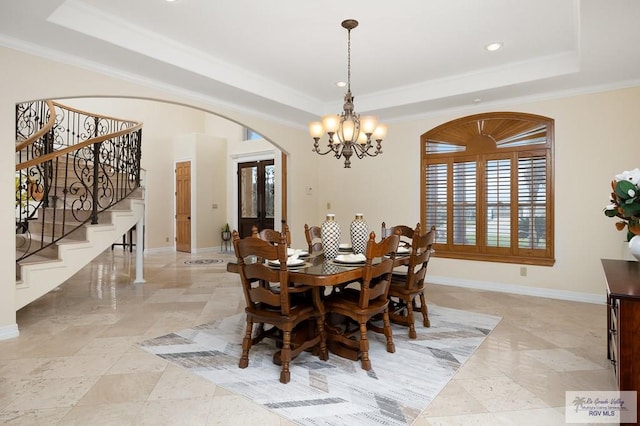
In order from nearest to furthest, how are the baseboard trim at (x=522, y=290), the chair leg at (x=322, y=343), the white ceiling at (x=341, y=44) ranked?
the chair leg at (x=322, y=343) < the white ceiling at (x=341, y=44) < the baseboard trim at (x=522, y=290)

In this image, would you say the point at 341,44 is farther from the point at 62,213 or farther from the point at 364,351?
the point at 62,213

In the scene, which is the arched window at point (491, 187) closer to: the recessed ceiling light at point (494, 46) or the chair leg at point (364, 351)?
the recessed ceiling light at point (494, 46)

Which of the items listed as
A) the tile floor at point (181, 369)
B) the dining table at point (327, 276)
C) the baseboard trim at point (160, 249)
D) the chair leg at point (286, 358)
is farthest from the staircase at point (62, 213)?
the baseboard trim at point (160, 249)

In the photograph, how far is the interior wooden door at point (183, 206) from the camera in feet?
29.7

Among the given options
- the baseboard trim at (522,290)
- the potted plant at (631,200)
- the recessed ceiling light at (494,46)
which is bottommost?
the baseboard trim at (522,290)

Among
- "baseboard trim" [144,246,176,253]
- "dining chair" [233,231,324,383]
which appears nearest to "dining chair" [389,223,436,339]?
"dining chair" [233,231,324,383]

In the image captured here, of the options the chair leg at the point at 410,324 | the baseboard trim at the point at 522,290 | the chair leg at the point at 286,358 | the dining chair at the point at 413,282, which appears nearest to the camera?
the chair leg at the point at 286,358

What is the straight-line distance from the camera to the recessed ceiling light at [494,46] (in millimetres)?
3719

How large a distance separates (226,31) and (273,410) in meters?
3.22

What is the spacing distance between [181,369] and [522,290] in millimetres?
4350

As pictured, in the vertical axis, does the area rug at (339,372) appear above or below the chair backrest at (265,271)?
below

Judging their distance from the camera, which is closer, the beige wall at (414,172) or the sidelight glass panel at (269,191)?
the beige wall at (414,172)

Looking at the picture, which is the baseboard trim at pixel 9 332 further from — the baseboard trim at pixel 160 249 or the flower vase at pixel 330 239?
the baseboard trim at pixel 160 249

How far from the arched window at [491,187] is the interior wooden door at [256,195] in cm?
417
